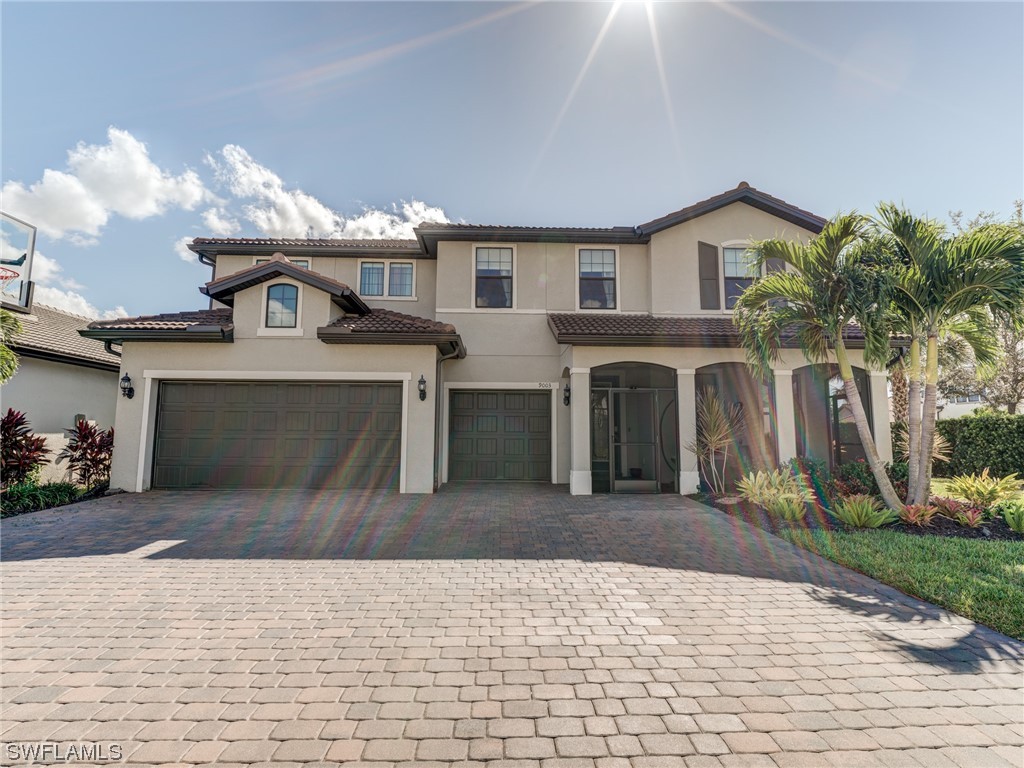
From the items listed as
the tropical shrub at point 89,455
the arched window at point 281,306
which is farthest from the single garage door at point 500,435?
the tropical shrub at point 89,455

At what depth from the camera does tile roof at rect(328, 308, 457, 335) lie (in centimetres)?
1089

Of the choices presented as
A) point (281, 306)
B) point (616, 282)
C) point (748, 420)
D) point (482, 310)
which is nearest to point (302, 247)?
point (281, 306)

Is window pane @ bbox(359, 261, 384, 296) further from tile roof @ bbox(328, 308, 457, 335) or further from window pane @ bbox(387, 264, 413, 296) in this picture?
tile roof @ bbox(328, 308, 457, 335)

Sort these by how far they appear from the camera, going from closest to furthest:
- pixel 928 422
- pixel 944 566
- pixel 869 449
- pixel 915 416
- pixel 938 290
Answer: pixel 944 566
pixel 938 290
pixel 928 422
pixel 915 416
pixel 869 449

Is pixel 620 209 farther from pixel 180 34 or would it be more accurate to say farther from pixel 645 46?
pixel 180 34

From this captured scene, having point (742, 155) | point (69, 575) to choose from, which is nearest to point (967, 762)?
point (69, 575)

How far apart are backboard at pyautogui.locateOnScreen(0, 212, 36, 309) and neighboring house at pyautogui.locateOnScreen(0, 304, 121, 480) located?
18.1 inches

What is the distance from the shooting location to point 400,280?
14.3 m

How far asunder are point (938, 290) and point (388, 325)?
11023mm

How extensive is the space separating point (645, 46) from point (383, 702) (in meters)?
11.9

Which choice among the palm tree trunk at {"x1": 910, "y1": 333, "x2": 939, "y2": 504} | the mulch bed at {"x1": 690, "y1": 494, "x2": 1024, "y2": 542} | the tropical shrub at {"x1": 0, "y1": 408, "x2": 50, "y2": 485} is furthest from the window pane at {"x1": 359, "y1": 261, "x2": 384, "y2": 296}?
the palm tree trunk at {"x1": 910, "y1": 333, "x2": 939, "y2": 504}

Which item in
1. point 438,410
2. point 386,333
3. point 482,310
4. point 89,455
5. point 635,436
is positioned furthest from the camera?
point 482,310

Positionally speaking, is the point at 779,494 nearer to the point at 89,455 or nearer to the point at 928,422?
the point at 928,422

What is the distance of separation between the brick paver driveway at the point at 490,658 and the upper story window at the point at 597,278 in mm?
8697
